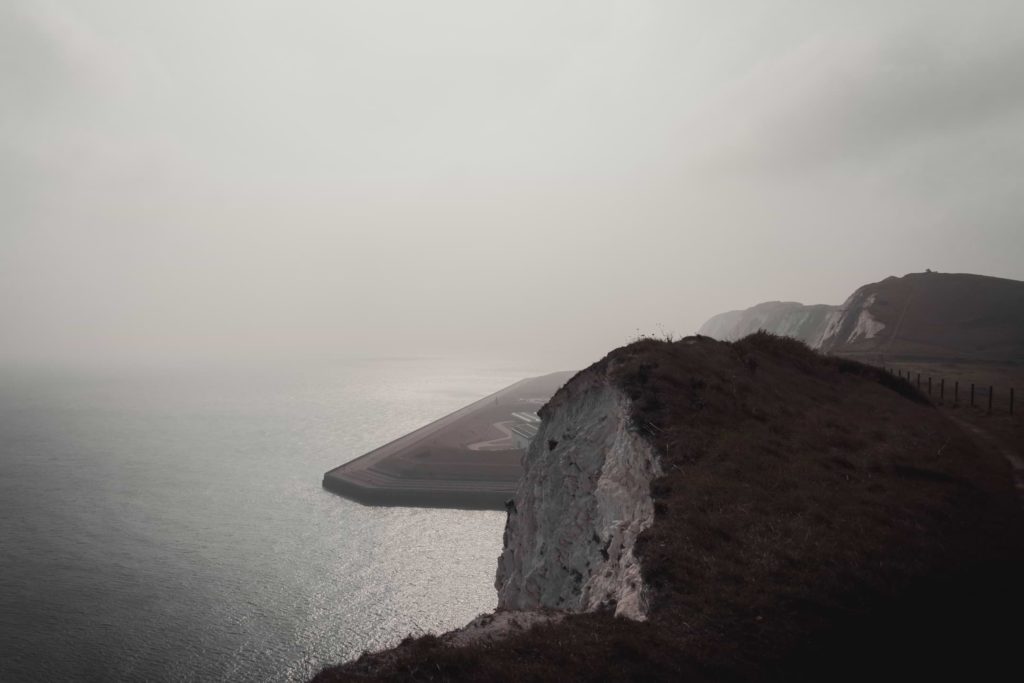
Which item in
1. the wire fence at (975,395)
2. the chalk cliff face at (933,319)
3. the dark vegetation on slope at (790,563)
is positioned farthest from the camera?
the chalk cliff face at (933,319)

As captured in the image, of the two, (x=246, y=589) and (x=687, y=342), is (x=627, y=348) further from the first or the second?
(x=246, y=589)

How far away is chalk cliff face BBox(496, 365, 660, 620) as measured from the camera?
48.0ft

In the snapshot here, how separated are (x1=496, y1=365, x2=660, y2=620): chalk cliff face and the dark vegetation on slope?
3.03 ft

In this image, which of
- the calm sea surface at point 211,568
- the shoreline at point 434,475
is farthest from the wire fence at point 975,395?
the shoreline at point 434,475

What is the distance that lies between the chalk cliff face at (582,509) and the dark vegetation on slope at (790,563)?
0.92m

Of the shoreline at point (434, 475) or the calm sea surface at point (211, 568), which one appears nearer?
the calm sea surface at point (211, 568)

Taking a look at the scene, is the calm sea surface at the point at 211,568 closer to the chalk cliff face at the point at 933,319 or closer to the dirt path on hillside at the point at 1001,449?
the dirt path on hillside at the point at 1001,449

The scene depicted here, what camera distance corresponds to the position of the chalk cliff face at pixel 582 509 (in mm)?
14641

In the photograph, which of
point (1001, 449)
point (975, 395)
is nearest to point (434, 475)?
point (975, 395)

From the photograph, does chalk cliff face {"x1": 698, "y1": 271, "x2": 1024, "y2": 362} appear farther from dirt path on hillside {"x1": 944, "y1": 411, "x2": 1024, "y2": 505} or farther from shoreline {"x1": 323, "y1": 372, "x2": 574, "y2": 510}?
dirt path on hillside {"x1": 944, "y1": 411, "x2": 1024, "y2": 505}

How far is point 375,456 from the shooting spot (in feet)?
335

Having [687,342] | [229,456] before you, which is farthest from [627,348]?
[229,456]

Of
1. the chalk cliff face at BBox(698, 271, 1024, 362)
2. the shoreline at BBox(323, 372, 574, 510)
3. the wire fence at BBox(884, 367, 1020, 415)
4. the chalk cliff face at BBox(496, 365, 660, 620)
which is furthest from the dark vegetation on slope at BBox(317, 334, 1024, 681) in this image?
the chalk cliff face at BBox(698, 271, 1024, 362)

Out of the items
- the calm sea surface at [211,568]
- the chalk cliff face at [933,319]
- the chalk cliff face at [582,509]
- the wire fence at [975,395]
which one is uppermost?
the chalk cliff face at [933,319]
